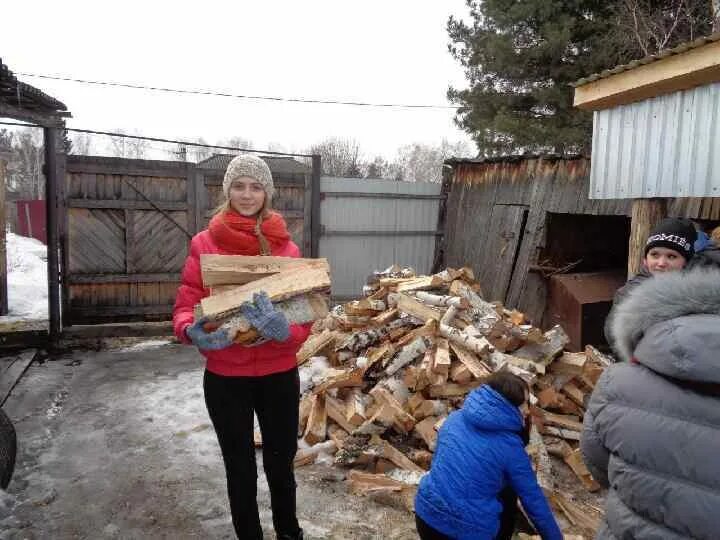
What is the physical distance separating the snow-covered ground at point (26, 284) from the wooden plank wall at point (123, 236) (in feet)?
5.29

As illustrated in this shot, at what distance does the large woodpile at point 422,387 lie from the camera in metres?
4.01

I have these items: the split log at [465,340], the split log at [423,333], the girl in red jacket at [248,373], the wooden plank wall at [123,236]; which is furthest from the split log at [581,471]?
the wooden plank wall at [123,236]

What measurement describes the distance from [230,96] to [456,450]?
18.9 meters

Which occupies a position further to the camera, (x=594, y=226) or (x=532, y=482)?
(x=594, y=226)

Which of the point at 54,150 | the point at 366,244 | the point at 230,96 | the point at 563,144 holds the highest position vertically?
the point at 230,96

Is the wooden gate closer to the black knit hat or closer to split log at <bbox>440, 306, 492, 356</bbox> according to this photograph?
split log at <bbox>440, 306, 492, 356</bbox>

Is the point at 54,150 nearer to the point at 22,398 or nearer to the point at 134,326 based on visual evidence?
the point at 134,326

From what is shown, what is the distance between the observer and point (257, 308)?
228cm

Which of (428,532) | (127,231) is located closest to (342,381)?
(428,532)

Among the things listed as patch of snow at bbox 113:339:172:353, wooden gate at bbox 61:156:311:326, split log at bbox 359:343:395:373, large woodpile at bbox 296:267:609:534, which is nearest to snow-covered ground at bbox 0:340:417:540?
large woodpile at bbox 296:267:609:534

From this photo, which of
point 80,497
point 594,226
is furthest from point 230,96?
point 80,497

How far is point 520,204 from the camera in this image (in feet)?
25.6

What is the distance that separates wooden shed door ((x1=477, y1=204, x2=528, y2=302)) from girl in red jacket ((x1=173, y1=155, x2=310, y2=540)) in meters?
5.83

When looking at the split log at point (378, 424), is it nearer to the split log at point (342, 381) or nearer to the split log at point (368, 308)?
the split log at point (342, 381)
